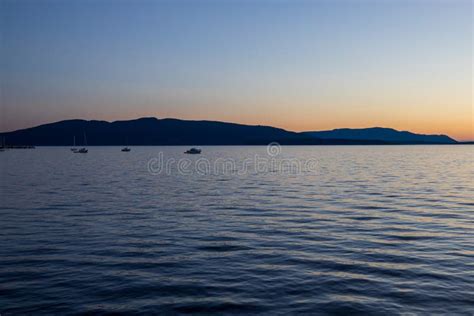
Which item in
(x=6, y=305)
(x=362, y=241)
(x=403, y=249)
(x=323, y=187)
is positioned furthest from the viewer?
(x=323, y=187)

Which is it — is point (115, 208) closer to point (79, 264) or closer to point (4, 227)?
point (4, 227)

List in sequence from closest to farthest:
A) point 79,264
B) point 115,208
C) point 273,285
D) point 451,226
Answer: point 273,285 → point 79,264 → point 451,226 → point 115,208

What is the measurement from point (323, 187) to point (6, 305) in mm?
42691

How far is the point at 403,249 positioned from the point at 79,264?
1505 cm

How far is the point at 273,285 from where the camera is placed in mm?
14852

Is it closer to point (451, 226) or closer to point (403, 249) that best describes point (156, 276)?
point (403, 249)

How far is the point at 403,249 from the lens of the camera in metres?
19.8

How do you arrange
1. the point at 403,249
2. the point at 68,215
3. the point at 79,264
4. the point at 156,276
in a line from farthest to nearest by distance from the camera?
the point at 68,215 → the point at 403,249 → the point at 79,264 → the point at 156,276

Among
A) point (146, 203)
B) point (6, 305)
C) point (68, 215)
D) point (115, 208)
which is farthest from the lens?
point (146, 203)

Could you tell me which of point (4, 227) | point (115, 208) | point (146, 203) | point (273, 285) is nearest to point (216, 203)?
point (146, 203)

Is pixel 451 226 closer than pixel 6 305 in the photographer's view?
No

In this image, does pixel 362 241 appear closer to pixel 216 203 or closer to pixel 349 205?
pixel 349 205

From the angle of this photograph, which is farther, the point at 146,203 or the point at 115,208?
the point at 146,203

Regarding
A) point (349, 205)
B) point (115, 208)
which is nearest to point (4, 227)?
point (115, 208)
